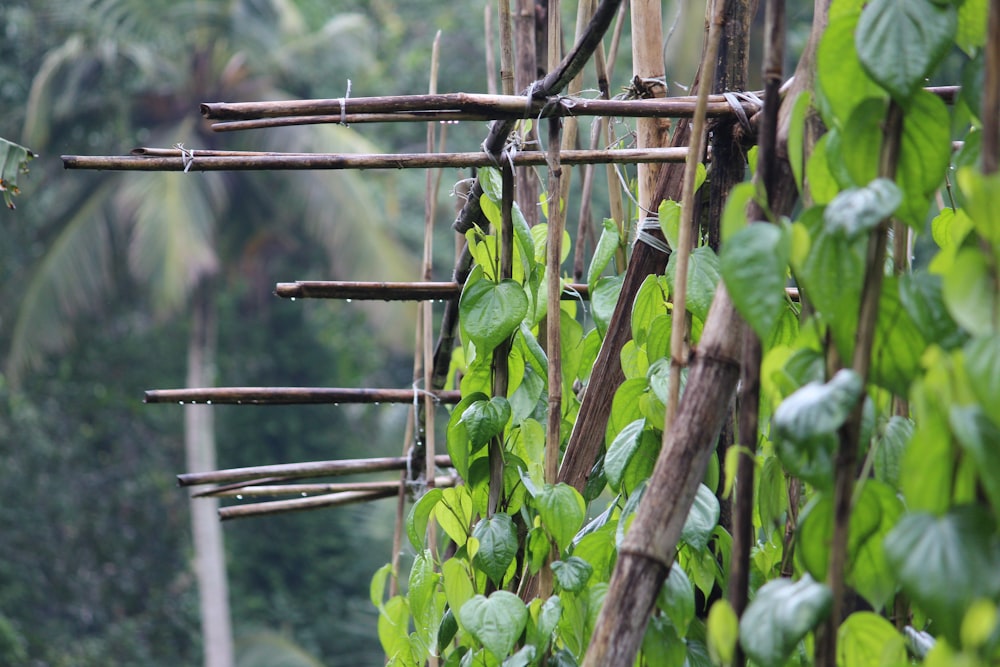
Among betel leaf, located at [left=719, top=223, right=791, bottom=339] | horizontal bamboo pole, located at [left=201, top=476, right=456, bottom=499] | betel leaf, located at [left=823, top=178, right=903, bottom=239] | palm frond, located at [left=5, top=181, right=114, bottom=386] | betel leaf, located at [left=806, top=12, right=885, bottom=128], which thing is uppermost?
betel leaf, located at [left=806, top=12, right=885, bottom=128]

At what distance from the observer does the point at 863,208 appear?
1.29ft

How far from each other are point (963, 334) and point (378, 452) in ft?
25.9

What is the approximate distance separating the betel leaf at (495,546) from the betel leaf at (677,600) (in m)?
0.16

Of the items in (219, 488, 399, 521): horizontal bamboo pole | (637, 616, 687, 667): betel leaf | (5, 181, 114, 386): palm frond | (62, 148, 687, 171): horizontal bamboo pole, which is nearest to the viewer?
(637, 616, 687, 667): betel leaf

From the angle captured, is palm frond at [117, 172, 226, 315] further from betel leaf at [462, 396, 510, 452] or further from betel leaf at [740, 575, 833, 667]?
betel leaf at [740, 575, 833, 667]

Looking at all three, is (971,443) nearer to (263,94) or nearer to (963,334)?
(963,334)

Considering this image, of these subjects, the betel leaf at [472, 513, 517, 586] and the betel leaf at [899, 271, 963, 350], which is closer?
the betel leaf at [899, 271, 963, 350]

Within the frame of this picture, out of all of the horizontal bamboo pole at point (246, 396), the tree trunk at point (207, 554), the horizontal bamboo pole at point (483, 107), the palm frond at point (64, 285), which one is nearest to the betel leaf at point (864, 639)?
the horizontal bamboo pole at point (483, 107)

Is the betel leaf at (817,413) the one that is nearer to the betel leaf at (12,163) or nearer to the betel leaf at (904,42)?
the betel leaf at (904,42)

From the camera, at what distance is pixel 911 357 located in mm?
416

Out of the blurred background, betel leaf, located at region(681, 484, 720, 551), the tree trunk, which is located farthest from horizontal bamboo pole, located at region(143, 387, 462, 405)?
the tree trunk

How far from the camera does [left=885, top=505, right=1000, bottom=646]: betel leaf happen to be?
348 mm

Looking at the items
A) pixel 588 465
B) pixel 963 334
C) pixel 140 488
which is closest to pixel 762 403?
pixel 588 465

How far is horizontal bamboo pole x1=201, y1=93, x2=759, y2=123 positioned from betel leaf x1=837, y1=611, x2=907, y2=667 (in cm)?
32
